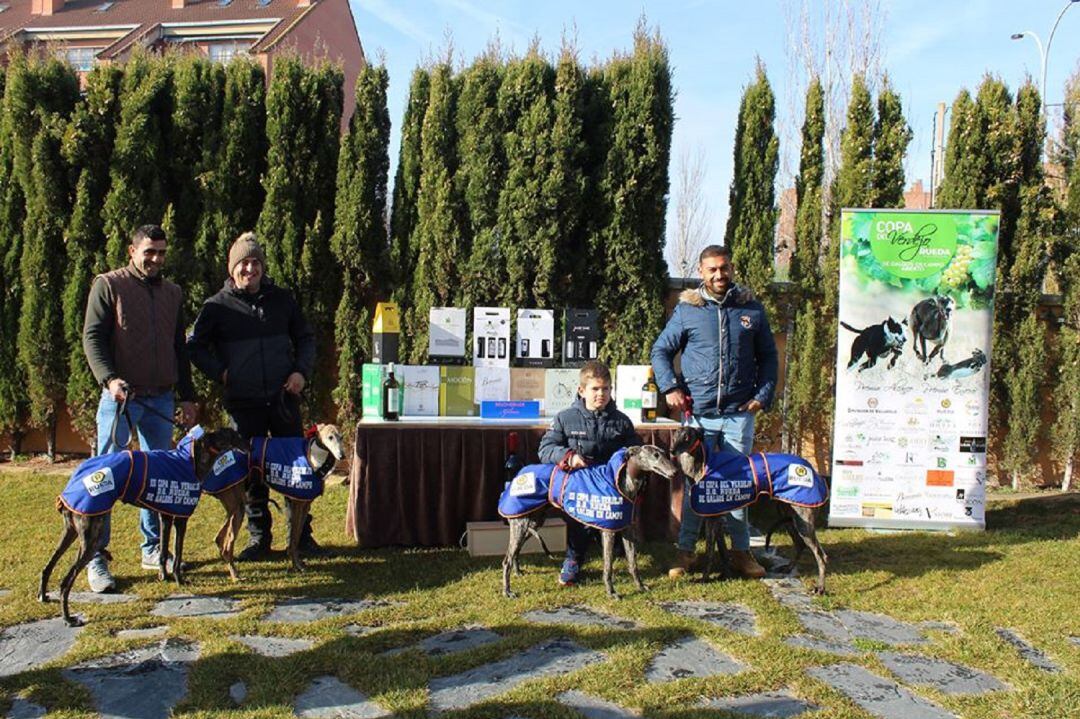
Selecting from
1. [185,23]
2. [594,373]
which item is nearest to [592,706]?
[594,373]

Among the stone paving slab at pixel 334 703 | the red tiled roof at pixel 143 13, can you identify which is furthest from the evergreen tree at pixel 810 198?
the red tiled roof at pixel 143 13

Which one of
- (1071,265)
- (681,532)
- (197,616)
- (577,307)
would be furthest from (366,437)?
(1071,265)

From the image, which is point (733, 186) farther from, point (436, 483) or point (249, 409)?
point (249, 409)

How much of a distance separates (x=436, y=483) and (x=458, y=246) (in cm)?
237

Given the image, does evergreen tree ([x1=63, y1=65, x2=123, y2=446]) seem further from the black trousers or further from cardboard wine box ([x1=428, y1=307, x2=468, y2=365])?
cardboard wine box ([x1=428, y1=307, x2=468, y2=365])

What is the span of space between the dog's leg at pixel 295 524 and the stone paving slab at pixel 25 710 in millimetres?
1699

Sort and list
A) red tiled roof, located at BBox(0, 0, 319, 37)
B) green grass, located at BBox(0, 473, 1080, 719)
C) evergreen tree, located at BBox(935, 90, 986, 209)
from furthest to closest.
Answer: red tiled roof, located at BBox(0, 0, 319, 37), evergreen tree, located at BBox(935, 90, 986, 209), green grass, located at BBox(0, 473, 1080, 719)

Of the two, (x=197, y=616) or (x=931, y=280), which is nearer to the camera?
(x=197, y=616)

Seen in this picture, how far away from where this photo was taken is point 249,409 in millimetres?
4703

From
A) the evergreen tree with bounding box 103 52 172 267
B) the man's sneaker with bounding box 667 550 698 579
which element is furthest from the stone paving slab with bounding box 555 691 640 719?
the evergreen tree with bounding box 103 52 172 267

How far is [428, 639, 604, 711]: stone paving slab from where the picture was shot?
300 centimetres

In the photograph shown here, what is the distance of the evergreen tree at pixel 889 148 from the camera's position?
6652 millimetres

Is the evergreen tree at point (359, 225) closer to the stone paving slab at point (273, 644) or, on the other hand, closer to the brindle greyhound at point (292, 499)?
the brindle greyhound at point (292, 499)

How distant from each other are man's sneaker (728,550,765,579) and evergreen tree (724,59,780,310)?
2814 mm
